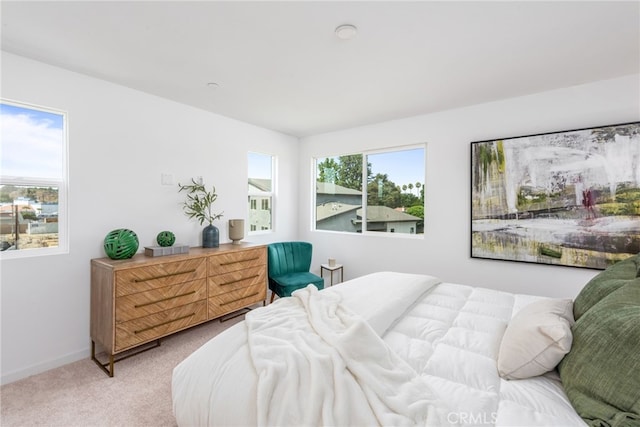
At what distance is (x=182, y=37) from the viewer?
6.11 feet

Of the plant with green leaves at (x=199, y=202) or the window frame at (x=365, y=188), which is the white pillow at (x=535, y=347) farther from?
the plant with green leaves at (x=199, y=202)

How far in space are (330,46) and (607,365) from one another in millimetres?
2144

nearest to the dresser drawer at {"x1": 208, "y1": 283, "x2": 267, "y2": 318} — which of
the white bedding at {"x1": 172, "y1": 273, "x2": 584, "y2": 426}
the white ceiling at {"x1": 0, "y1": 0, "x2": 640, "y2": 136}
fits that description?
the white bedding at {"x1": 172, "y1": 273, "x2": 584, "y2": 426}

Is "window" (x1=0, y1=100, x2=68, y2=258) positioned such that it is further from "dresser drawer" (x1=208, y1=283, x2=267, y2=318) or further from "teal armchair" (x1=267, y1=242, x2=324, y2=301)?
"teal armchair" (x1=267, y1=242, x2=324, y2=301)

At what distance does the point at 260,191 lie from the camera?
407 centimetres

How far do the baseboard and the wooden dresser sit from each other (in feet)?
0.33

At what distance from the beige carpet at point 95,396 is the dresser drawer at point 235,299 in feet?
1.67

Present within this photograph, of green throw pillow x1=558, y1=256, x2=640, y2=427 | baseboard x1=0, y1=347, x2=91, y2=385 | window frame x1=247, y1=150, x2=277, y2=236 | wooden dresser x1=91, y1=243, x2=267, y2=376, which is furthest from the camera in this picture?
window frame x1=247, y1=150, x2=277, y2=236

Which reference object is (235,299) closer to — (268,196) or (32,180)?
(268,196)

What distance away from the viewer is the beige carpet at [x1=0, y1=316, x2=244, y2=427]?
1.75 m

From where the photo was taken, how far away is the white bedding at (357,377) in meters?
0.99

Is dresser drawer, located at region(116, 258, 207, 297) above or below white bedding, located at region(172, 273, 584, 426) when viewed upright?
above

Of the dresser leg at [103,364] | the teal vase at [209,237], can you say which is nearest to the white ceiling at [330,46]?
the teal vase at [209,237]

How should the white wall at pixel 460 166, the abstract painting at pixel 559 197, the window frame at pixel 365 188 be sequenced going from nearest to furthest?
the abstract painting at pixel 559 197 < the white wall at pixel 460 166 < the window frame at pixel 365 188
